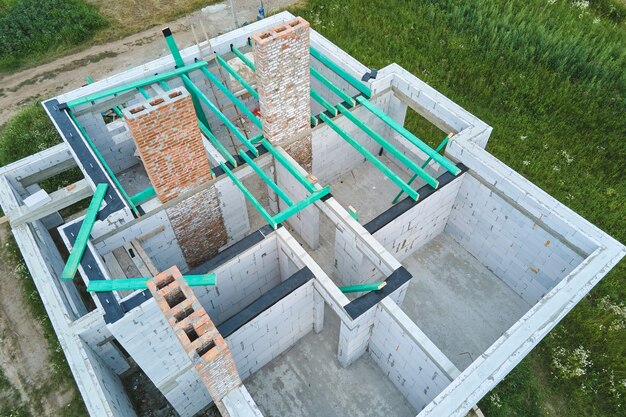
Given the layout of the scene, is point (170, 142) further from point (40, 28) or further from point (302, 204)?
point (40, 28)

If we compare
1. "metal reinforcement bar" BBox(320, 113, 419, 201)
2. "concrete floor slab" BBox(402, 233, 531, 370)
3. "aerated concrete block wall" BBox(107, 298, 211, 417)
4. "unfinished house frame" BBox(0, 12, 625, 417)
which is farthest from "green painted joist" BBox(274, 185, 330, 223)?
"concrete floor slab" BBox(402, 233, 531, 370)

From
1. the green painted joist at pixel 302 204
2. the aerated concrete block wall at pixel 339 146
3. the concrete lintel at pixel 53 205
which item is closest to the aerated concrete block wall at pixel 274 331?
the green painted joist at pixel 302 204

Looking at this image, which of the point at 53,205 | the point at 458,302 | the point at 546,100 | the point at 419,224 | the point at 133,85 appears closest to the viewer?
the point at 53,205

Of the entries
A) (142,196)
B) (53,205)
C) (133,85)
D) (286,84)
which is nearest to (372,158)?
(286,84)

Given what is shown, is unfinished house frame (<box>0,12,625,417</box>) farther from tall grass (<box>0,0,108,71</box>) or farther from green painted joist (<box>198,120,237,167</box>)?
tall grass (<box>0,0,108,71</box>)

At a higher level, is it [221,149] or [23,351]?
[221,149]

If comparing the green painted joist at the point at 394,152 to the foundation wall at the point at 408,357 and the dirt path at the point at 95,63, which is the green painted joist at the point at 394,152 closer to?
the foundation wall at the point at 408,357
